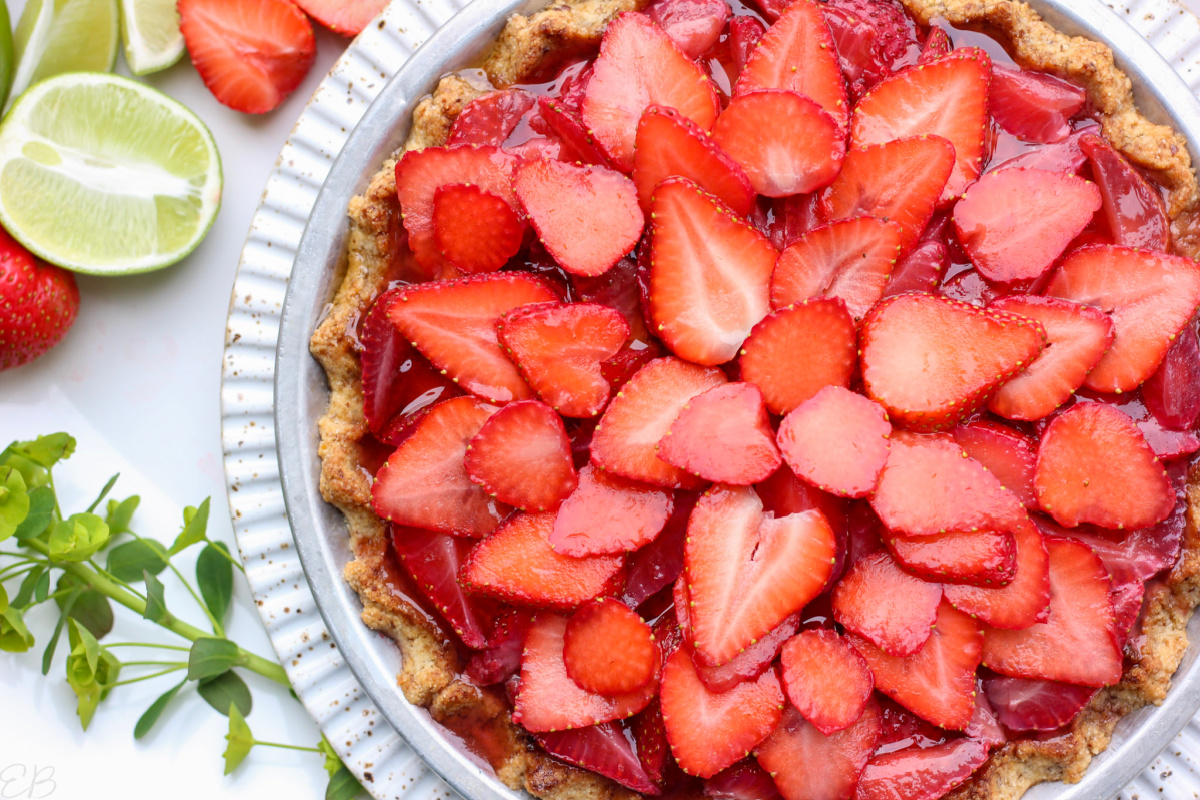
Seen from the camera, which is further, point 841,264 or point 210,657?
point 210,657

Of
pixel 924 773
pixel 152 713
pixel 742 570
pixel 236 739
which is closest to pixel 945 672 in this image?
pixel 924 773

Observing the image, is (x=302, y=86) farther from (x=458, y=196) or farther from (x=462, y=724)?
(x=462, y=724)

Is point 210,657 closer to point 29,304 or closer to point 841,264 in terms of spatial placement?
point 29,304

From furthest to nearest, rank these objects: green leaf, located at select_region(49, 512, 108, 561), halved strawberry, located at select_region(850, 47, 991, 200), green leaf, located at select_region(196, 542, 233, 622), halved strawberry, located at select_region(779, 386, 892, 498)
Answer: green leaf, located at select_region(196, 542, 233, 622) → green leaf, located at select_region(49, 512, 108, 561) → halved strawberry, located at select_region(850, 47, 991, 200) → halved strawberry, located at select_region(779, 386, 892, 498)

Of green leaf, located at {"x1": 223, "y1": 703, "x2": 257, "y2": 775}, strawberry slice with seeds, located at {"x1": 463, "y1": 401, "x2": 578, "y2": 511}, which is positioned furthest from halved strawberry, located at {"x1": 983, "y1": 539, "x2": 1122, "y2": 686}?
green leaf, located at {"x1": 223, "y1": 703, "x2": 257, "y2": 775}

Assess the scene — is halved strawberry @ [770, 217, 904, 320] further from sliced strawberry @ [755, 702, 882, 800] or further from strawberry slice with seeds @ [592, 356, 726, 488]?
sliced strawberry @ [755, 702, 882, 800]

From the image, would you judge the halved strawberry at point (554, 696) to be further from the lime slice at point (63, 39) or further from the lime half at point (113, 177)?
the lime slice at point (63, 39)

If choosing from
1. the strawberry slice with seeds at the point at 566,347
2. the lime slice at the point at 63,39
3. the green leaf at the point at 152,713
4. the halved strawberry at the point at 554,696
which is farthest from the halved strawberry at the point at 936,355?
the lime slice at the point at 63,39
